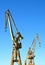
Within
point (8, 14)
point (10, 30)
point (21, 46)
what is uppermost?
point (8, 14)

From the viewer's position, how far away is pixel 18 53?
78.3 meters

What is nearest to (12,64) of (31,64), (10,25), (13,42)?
(13,42)

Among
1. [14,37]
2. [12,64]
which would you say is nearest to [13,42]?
[14,37]

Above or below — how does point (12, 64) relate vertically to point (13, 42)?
below

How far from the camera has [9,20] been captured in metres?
81.8

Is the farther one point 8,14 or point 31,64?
point 31,64

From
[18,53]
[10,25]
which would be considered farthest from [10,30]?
[18,53]

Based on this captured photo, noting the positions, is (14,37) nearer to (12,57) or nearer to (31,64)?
(12,57)

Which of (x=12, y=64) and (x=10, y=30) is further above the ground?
(x=10, y=30)

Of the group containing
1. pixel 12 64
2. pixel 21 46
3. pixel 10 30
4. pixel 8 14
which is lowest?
pixel 12 64

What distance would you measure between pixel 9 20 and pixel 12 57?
11.7 m

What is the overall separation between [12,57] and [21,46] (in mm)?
4227

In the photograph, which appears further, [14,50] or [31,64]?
[31,64]

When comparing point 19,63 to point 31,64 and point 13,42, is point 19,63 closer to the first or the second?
point 13,42
